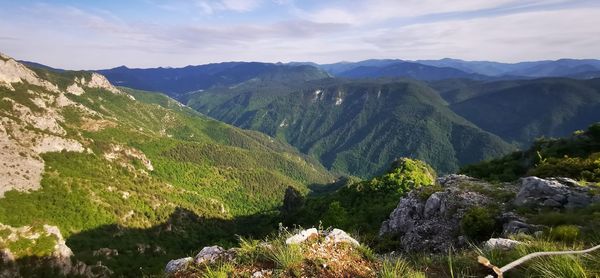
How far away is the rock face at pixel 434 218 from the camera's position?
61.6 ft

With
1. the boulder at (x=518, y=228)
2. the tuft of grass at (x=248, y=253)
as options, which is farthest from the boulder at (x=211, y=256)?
the boulder at (x=518, y=228)

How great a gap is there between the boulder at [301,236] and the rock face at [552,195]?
14264 mm

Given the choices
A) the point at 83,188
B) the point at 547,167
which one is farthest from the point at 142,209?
the point at 547,167

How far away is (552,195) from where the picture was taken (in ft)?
64.2

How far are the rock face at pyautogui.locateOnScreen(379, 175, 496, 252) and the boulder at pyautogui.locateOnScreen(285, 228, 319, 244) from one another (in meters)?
9.62

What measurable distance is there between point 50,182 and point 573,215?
171 m

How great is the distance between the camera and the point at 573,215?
15.5 meters

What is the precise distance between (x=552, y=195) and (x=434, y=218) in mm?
6120

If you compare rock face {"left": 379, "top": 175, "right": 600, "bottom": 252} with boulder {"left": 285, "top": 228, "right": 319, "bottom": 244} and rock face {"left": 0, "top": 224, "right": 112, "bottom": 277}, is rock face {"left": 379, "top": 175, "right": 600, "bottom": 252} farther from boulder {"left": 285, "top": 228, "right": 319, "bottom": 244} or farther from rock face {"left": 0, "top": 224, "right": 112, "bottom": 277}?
rock face {"left": 0, "top": 224, "right": 112, "bottom": 277}

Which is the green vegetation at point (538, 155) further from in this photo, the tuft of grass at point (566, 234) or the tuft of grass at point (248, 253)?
the tuft of grass at point (248, 253)

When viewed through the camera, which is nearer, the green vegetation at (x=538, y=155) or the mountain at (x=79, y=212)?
the green vegetation at (x=538, y=155)

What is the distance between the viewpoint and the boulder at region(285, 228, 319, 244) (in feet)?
30.6

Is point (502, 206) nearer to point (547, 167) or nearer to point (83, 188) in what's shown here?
point (547, 167)

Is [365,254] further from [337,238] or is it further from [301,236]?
[301,236]
